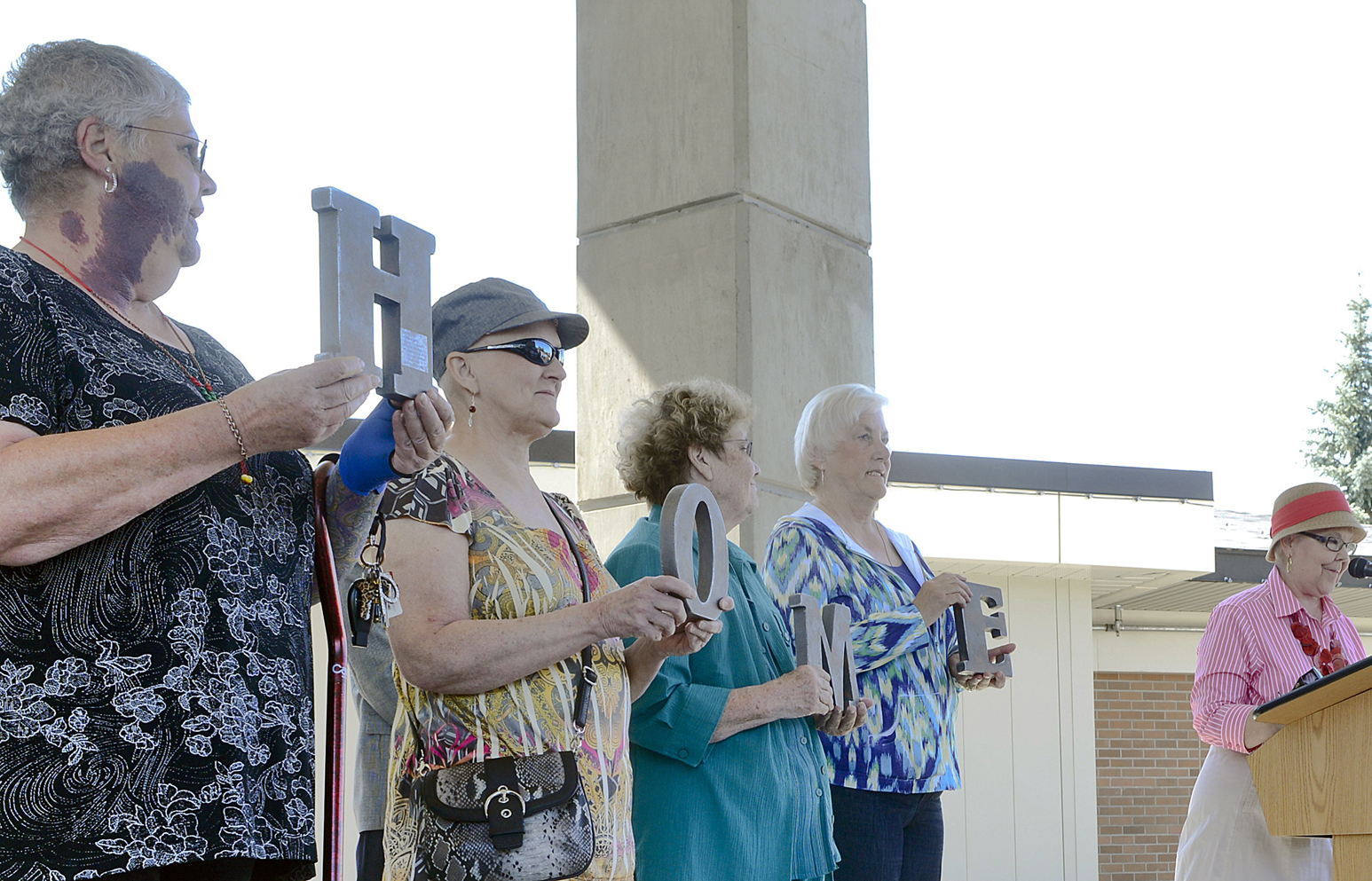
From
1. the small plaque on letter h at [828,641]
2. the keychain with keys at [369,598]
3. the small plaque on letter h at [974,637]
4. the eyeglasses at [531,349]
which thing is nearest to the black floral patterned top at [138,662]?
the keychain with keys at [369,598]

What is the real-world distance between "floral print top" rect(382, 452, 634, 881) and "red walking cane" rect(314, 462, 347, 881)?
484 mm

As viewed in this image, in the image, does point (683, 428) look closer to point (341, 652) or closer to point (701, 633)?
point (701, 633)

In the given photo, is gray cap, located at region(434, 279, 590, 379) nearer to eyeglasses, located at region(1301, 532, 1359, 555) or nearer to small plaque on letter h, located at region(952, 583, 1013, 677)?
small plaque on letter h, located at region(952, 583, 1013, 677)

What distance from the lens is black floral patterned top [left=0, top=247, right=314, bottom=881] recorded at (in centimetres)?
153

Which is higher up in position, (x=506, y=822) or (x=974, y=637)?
(x=974, y=637)

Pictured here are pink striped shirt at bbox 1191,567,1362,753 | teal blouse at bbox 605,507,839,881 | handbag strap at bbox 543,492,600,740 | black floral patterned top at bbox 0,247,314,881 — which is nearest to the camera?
black floral patterned top at bbox 0,247,314,881

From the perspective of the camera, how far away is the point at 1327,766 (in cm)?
401

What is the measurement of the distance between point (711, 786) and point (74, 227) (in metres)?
1.97

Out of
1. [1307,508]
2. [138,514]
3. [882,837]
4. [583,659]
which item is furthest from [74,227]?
[1307,508]

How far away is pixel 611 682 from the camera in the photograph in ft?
8.73

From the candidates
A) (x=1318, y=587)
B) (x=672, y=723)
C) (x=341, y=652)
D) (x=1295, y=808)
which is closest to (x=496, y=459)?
(x=672, y=723)

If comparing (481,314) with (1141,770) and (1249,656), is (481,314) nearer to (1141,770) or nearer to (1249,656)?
(1249,656)

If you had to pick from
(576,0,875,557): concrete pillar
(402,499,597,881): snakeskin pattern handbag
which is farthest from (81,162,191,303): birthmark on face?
(576,0,875,557): concrete pillar

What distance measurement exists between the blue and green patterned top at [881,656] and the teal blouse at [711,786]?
36 cm
